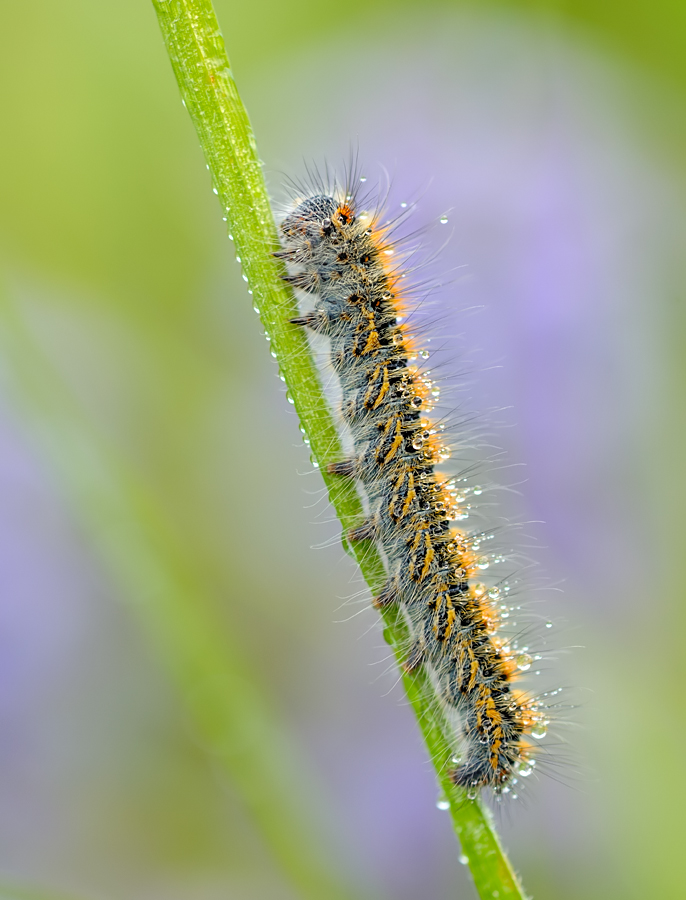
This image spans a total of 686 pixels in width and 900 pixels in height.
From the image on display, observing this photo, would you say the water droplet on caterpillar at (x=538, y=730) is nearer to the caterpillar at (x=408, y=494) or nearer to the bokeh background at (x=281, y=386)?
the caterpillar at (x=408, y=494)

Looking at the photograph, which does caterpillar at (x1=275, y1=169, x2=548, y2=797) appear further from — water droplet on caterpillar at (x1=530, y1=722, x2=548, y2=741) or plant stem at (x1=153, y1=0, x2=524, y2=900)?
plant stem at (x1=153, y1=0, x2=524, y2=900)

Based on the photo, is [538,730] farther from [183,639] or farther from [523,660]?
[183,639]

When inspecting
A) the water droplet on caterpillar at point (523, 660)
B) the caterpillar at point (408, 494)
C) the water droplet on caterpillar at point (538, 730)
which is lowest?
the water droplet on caterpillar at point (538, 730)

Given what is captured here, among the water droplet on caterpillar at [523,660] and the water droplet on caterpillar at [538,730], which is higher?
the water droplet on caterpillar at [523,660]

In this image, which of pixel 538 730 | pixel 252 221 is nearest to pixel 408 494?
pixel 538 730

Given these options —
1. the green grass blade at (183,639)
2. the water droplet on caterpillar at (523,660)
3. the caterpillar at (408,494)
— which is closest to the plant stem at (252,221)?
the caterpillar at (408,494)

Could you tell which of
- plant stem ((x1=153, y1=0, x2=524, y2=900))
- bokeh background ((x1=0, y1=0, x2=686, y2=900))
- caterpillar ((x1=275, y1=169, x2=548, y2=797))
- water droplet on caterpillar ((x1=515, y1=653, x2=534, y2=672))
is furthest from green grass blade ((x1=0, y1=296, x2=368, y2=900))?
water droplet on caterpillar ((x1=515, y1=653, x2=534, y2=672))
